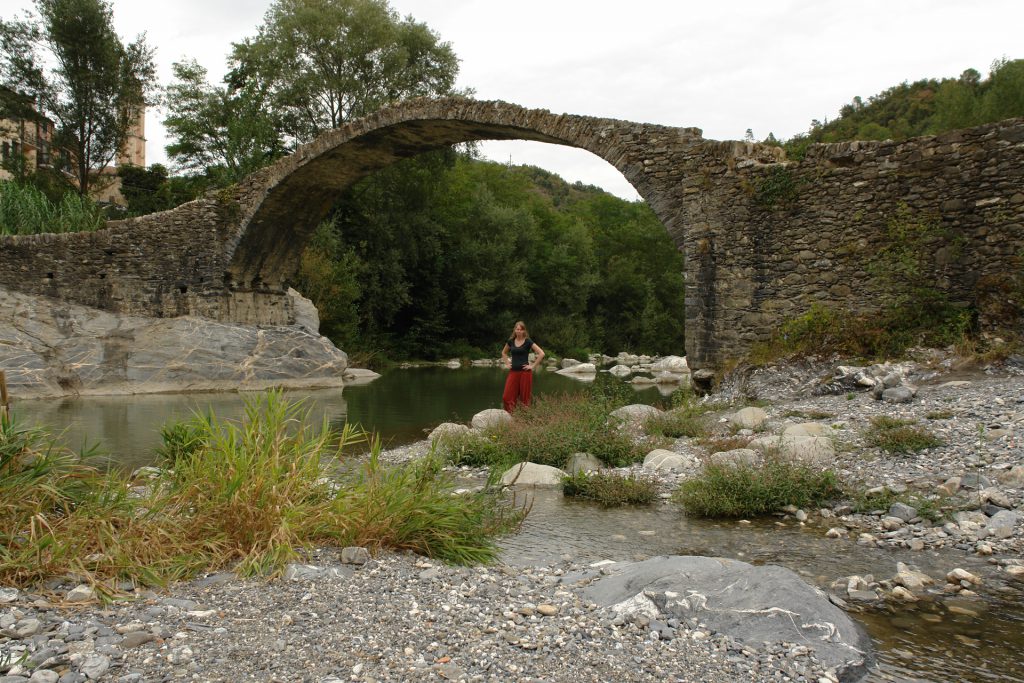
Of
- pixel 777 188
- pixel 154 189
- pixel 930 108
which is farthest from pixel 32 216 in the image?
pixel 930 108

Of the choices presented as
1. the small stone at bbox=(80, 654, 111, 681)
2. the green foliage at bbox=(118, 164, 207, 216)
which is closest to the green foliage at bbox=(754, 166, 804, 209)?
the small stone at bbox=(80, 654, 111, 681)

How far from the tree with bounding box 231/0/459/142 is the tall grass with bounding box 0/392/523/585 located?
19694mm

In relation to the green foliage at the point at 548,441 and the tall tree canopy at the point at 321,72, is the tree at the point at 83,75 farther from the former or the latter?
the green foliage at the point at 548,441

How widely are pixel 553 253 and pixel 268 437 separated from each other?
27.8 metres

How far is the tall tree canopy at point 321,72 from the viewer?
22.1 metres

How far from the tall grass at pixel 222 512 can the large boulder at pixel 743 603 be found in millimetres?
805

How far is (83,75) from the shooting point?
69.4 ft

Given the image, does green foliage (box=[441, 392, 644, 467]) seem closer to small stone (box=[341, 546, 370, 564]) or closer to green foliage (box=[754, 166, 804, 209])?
small stone (box=[341, 546, 370, 564])

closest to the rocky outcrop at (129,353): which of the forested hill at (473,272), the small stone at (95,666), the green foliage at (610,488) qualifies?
the forested hill at (473,272)

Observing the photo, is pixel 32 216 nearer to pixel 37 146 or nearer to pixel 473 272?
pixel 37 146

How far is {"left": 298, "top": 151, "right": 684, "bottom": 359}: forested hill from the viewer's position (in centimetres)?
2367

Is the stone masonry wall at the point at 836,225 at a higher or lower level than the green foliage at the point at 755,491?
higher

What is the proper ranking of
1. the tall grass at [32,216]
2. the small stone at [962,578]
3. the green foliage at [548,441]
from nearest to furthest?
the small stone at [962,578] → the green foliage at [548,441] → the tall grass at [32,216]

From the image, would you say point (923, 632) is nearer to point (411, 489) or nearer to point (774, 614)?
point (774, 614)
